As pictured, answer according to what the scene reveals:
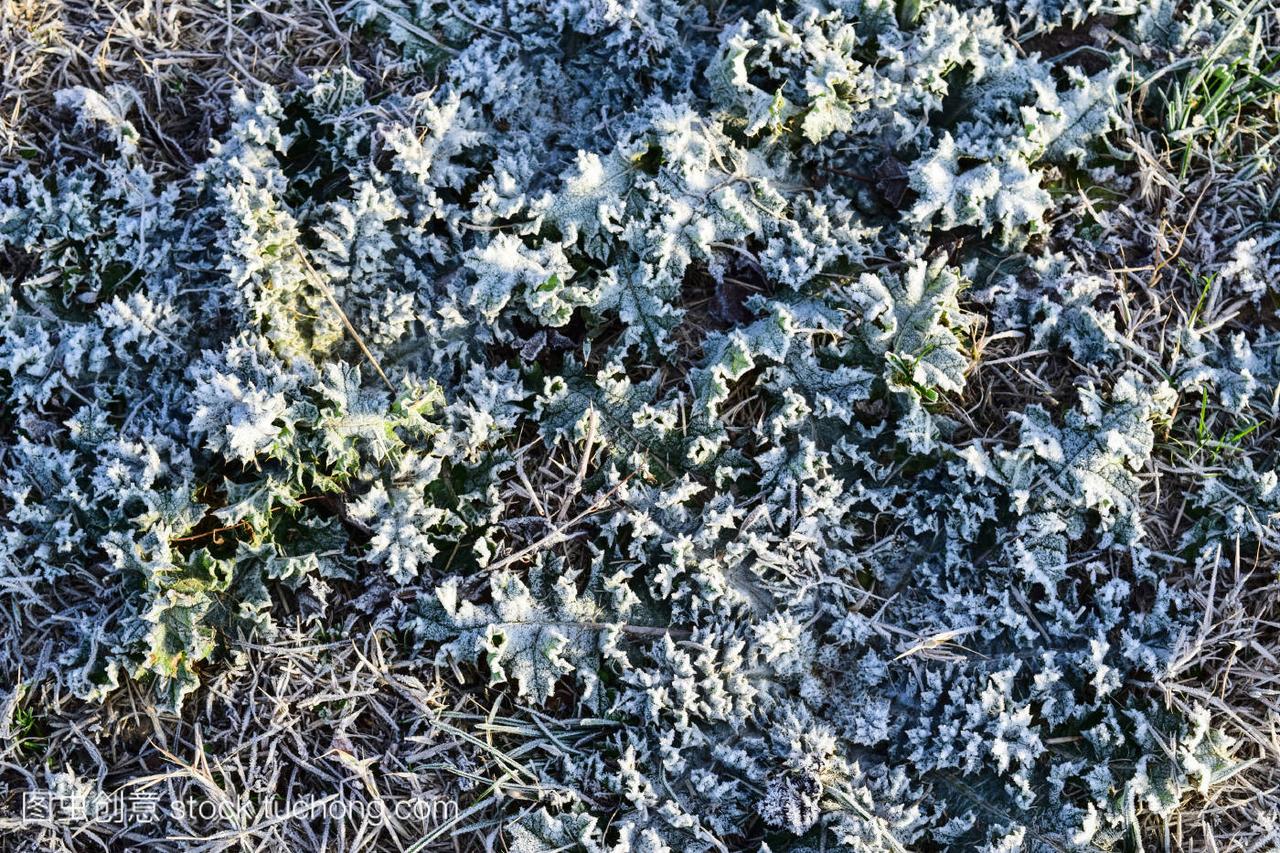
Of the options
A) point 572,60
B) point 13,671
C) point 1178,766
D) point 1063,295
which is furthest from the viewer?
point 572,60

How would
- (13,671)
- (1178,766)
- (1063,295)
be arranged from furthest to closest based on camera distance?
1. (1063,295)
2. (13,671)
3. (1178,766)

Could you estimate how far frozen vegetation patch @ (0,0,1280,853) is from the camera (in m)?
3.31

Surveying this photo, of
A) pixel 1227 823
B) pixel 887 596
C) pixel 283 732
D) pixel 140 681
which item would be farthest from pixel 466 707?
pixel 1227 823

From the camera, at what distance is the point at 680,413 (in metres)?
3.66

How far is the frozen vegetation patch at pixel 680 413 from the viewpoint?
130 inches

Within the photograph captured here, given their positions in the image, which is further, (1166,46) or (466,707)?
(1166,46)

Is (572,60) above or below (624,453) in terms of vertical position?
above

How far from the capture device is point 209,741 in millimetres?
3354

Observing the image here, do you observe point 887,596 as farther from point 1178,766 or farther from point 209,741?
point 209,741

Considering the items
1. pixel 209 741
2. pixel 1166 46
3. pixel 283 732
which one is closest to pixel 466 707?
pixel 283 732

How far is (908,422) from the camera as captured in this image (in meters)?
3.53

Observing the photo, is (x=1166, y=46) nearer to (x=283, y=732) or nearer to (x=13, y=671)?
(x=283, y=732)

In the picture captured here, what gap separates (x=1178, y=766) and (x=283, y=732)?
299 cm

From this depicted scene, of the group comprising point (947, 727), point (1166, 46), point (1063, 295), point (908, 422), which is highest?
point (1166, 46)
